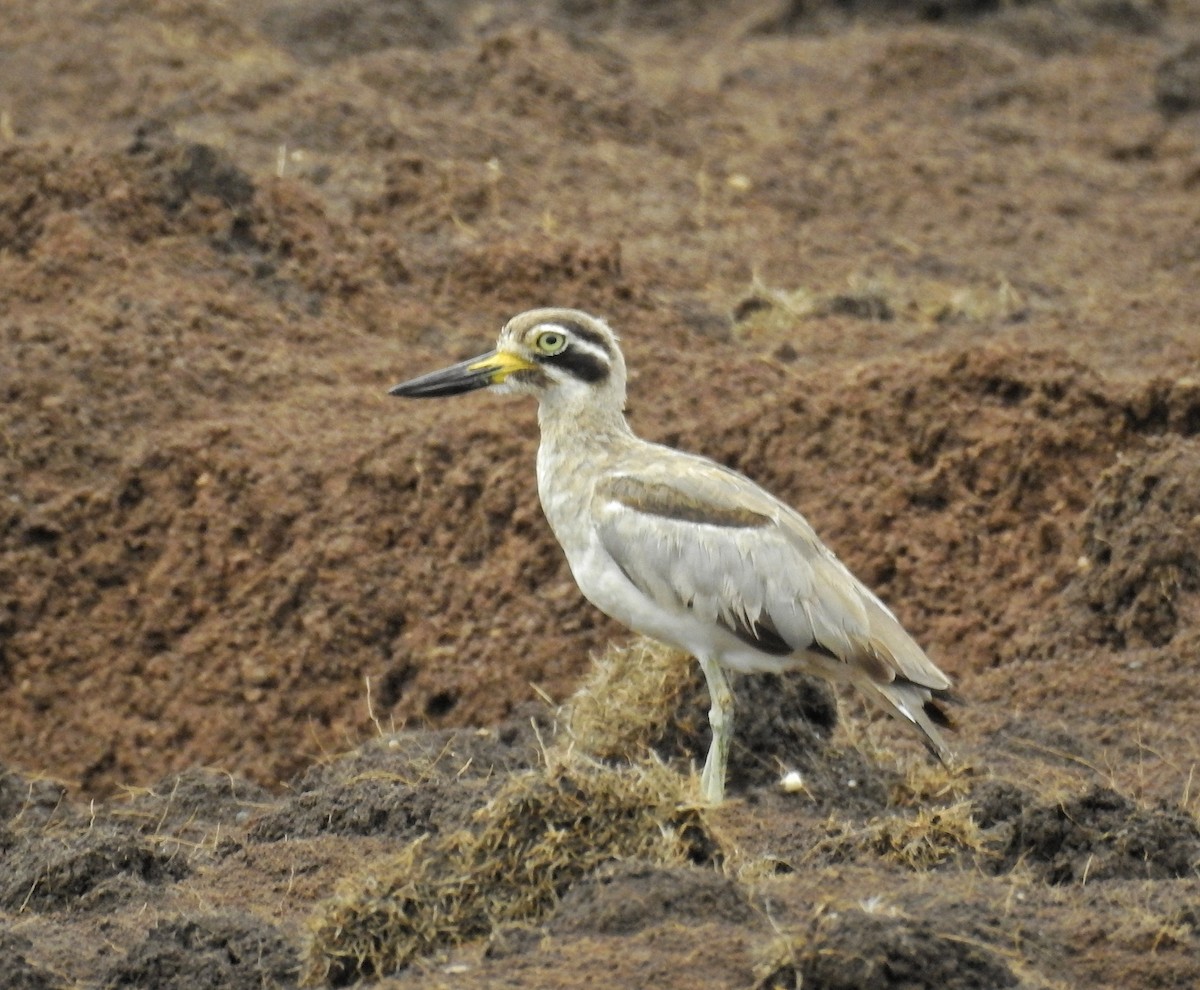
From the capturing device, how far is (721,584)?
752 cm

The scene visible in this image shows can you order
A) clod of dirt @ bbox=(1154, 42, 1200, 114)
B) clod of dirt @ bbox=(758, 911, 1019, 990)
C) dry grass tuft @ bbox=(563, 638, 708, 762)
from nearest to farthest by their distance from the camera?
clod of dirt @ bbox=(758, 911, 1019, 990)
dry grass tuft @ bbox=(563, 638, 708, 762)
clod of dirt @ bbox=(1154, 42, 1200, 114)

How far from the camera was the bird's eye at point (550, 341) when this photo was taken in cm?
808

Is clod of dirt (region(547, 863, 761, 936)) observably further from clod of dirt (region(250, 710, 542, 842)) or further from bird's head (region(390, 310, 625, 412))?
bird's head (region(390, 310, 625, 412))

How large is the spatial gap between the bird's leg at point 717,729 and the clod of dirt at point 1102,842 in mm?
1014

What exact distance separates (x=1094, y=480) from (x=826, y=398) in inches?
55.0

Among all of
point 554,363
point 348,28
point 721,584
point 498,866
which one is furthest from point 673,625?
point 348,28

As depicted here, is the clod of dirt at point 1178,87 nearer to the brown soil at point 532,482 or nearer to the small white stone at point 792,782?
the brown soil at point 532,482

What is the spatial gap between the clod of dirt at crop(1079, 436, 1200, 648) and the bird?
1748 millimetres

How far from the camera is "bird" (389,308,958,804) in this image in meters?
7.48

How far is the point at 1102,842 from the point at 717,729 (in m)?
1.37

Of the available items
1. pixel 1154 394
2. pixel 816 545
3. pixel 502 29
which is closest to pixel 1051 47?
pixel 502 29

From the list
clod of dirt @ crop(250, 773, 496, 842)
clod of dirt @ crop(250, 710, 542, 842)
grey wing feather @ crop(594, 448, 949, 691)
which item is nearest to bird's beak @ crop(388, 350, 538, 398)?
grey wing feather @ crop(594, 448, 949, 691)

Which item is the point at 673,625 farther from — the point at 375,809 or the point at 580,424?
the point at 375,809

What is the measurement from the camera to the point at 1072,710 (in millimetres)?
8898
